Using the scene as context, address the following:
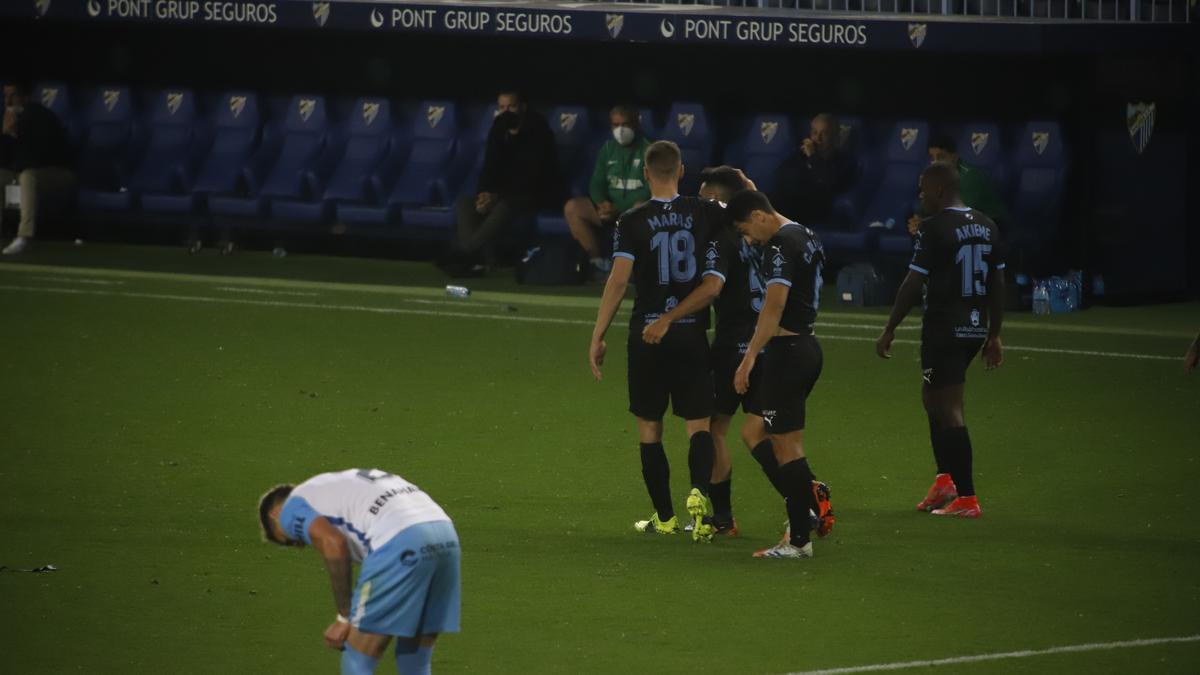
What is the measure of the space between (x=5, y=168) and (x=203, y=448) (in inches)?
516

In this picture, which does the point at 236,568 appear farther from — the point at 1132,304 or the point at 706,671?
the point at 1132,304

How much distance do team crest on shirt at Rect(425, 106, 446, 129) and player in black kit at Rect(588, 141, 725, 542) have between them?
14558 millimetres

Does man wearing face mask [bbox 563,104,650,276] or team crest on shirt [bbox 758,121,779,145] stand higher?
team crest on shirt [bbox 758,121,779,145]

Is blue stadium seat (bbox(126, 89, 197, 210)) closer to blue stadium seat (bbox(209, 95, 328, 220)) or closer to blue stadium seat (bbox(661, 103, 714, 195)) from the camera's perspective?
blue stadium seat (bbox(209, 95, 328, 220))

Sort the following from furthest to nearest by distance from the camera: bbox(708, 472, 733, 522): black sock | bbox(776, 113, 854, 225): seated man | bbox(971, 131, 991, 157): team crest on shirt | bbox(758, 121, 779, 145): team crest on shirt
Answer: bbox(758, 121, 779, 145): team crest on shirt, bbox(971, 131, 991, 157): team crest on shirt, bbox(776, 113, 854, 225): seated man, bbox(708, 472, 733, 522): black sock

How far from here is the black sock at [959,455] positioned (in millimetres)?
11703

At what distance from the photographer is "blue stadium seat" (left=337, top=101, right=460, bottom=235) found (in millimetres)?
24344

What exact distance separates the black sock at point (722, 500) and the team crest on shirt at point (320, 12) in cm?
1374

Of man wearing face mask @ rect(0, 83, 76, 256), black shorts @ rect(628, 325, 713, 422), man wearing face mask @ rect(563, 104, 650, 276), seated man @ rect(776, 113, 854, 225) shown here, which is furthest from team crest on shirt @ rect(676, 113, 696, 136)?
black shorts @ rect(628, 325, 713, 422)

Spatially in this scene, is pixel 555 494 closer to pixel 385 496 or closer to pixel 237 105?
pixel 385 496

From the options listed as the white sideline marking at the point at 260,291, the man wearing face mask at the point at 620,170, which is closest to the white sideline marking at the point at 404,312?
the white sideline marking at the point at 260,291

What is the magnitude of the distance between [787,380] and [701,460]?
0.78m

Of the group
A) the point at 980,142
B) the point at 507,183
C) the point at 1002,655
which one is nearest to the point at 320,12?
the point at 507,183

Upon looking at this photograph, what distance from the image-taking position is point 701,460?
1117cm
